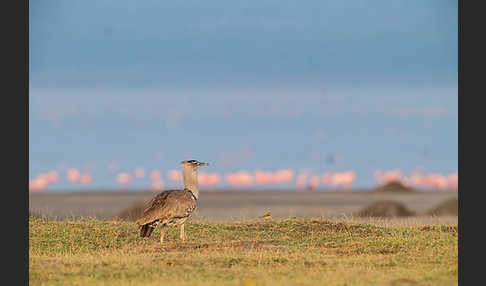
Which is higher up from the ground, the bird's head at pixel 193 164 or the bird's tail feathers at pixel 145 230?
the bird's head at pixel 193 164

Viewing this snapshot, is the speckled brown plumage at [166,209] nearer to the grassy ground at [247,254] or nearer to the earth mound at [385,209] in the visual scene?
the grassy ground at [247,254]

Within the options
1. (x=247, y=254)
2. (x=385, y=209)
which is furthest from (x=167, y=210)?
(x=385, y=209)

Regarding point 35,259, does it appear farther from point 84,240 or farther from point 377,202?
point 377,202

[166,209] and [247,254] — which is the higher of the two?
[166,209]

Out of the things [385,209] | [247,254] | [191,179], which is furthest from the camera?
[385,209]

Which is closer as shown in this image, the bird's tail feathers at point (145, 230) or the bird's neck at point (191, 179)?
the bird's tail feathers at point (145, 230)

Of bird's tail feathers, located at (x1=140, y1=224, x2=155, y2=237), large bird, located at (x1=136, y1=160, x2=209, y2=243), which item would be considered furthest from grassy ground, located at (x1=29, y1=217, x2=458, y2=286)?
large bird, located at (x1=136, y1=160, x2=209, y2=243)

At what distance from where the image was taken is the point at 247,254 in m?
20.1

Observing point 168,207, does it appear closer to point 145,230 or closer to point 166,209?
point 166,209

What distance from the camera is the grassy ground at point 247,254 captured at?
17.4 m

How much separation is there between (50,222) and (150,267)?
9910 mm

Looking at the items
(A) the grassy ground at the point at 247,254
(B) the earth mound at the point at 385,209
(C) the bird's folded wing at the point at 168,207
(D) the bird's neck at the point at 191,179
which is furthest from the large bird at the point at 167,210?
(B) the earth mound at the point at 385,209

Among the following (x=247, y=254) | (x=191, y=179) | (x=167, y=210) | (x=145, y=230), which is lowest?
(x=247, y=254)

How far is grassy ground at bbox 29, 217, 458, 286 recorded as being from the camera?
1742 cm
